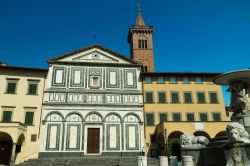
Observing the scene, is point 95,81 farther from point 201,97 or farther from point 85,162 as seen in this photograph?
point 201,97

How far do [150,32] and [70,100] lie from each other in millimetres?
33204

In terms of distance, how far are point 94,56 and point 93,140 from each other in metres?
10.7

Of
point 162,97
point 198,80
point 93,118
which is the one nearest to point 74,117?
point 93,118

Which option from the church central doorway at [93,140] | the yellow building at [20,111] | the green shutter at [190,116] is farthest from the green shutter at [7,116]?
the green shutter at [190,116]

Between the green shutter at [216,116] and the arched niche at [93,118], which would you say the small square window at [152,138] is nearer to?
the arched niche at [93,118]

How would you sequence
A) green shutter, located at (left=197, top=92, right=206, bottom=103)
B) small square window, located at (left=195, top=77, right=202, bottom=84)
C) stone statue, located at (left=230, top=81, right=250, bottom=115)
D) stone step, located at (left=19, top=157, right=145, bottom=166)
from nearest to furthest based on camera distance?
stone statue, located at (left=230, top=81, right=250, bottom=115) → stone step, located at (left=19, top=157, right=145, bottom=166) → green shutter, located at (left=197, top=92, right=206, bottom=103) → small square window, located at (left=195, top=77, right=202, bottom=84)

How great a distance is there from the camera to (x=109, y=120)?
27.7 meters

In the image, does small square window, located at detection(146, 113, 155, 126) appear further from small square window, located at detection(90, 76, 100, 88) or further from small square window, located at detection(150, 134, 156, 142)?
small square window, located at detection(90, 76, 100, 88)

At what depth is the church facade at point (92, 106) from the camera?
26373mm

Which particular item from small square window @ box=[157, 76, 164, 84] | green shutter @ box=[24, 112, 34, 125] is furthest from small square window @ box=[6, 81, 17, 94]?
small square window @ box=[157, 76, 164, 84]

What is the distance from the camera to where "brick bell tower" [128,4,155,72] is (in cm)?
5305

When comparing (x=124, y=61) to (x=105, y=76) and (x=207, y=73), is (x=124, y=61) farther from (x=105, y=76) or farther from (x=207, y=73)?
(x=207, y=73)

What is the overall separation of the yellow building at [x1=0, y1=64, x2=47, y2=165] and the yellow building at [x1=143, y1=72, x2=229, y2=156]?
12.7 m

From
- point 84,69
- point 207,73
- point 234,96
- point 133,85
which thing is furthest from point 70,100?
point 234,96
